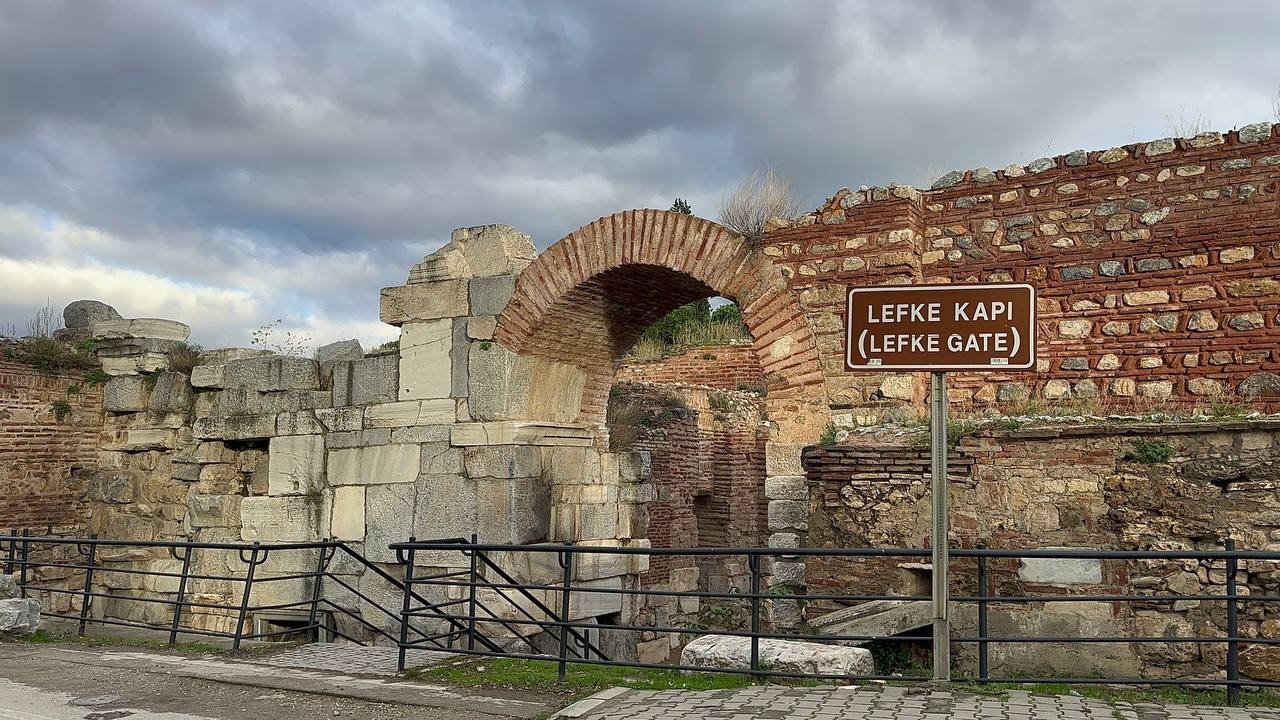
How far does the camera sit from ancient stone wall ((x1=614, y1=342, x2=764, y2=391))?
58.2ft

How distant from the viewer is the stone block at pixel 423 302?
962cm

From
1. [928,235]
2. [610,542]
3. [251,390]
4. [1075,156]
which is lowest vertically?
[610,542]

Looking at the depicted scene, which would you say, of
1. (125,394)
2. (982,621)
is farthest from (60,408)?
(982,621)

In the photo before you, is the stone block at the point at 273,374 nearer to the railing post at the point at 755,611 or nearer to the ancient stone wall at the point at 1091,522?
the ancient stone wall at the point at 1091,522

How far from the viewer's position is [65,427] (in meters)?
11.9

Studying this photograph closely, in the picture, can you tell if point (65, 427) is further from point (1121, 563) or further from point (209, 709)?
point (1121, 563)

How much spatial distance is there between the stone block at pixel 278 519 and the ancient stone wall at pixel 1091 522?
5.26m

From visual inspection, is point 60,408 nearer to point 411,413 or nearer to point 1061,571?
point 411,413

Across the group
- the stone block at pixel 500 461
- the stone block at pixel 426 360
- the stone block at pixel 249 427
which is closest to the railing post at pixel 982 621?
the stone block at pixel 500 461

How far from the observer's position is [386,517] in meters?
9.61

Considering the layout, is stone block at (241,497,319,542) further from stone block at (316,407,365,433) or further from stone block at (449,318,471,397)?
stone block at (449,318,471,397)

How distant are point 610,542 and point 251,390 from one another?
417 cm

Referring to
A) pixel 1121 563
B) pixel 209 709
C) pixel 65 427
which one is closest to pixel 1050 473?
pixel 1121 563

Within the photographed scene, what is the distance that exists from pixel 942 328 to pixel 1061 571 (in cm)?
269
